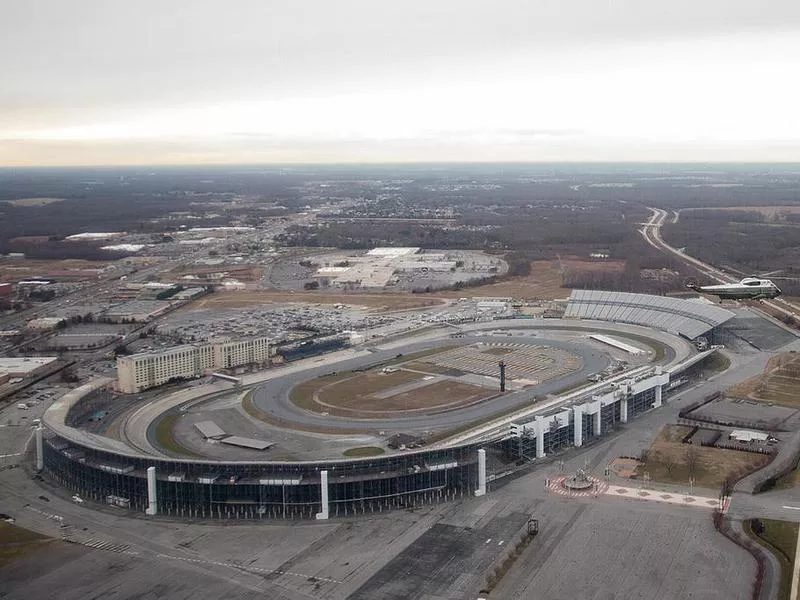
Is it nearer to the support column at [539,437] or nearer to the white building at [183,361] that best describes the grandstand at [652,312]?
the support column at [539,437]

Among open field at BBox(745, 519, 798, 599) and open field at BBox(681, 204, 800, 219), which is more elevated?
open field at BBox(681, 204, 800, 219)

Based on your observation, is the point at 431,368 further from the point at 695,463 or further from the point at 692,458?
the point at 695,463

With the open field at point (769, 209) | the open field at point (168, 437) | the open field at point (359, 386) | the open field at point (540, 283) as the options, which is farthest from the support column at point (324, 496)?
the open field at point (769, 209)

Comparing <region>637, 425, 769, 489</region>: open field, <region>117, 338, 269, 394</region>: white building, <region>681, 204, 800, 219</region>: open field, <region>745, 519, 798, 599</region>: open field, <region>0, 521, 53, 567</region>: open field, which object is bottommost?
<region>0, 521, 53, 567</region>: open field

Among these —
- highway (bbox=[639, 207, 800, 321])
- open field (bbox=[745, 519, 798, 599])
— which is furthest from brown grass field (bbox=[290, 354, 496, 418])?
highway (bbox=[639, 207, 800, 321])

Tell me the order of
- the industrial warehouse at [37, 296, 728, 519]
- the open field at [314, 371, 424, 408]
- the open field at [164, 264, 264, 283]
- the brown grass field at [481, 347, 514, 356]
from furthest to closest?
the open field at [164, 264, 264, 283] → the brown grass field at [481, 347, 514, 356] → the open field at [314, 371, 424, 408] → the industrial warehouse at [37, 296, 728, 519]

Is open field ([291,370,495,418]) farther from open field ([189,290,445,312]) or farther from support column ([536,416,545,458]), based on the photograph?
open field ([189,290,445,312])
